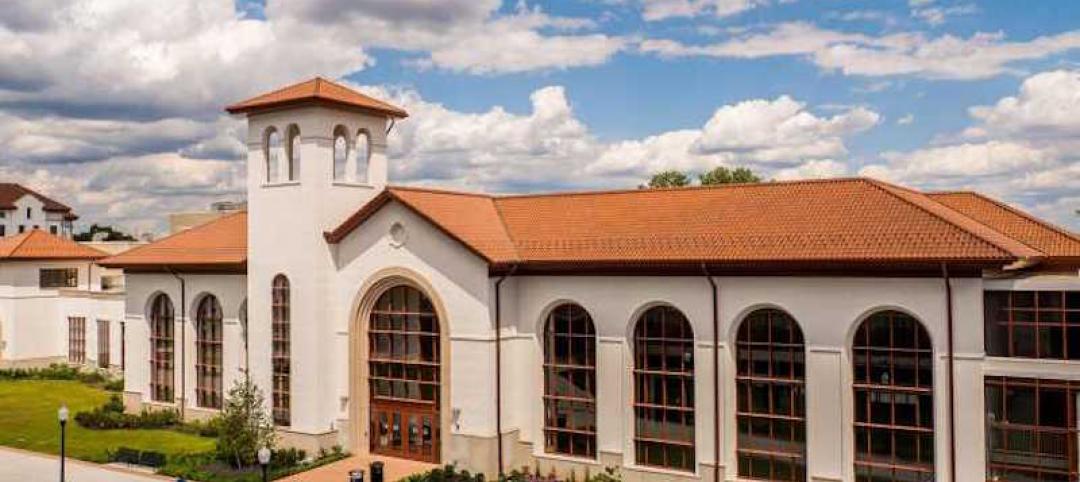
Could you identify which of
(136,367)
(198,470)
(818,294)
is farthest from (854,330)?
(136,367)

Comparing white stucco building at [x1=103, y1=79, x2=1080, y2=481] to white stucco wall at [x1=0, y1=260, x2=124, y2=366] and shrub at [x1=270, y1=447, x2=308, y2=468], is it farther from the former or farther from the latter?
white stucco wall at [x1=0, y1=260, x2=124, y2=366]

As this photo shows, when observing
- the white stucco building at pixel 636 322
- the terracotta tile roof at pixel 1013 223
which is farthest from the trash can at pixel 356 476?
the terracotta tile roof at pixel 1013 223

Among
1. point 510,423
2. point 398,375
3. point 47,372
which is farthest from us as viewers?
point 47,372

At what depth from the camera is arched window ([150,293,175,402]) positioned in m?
41.1

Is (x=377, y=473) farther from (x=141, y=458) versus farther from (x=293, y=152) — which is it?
(x=293, y=152)

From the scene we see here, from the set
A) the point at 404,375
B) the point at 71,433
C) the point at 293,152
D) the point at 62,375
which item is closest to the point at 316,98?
the point at 293,152

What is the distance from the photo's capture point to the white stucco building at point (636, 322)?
2427 centimetres

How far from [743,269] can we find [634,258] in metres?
3.46

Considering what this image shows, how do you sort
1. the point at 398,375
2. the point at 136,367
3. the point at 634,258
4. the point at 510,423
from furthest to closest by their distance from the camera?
the point at 136,367 < the point at 398,375 < the point at 510,423 < the point at 634,258

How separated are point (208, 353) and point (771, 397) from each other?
2443cm

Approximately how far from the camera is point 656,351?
29109mm

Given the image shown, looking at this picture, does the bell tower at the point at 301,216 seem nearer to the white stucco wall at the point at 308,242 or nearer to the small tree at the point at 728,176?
the white stucco wall at the point at 308,242

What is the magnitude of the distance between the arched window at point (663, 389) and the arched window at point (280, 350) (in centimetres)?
1354

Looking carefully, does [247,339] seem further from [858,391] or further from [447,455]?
[858,391]
